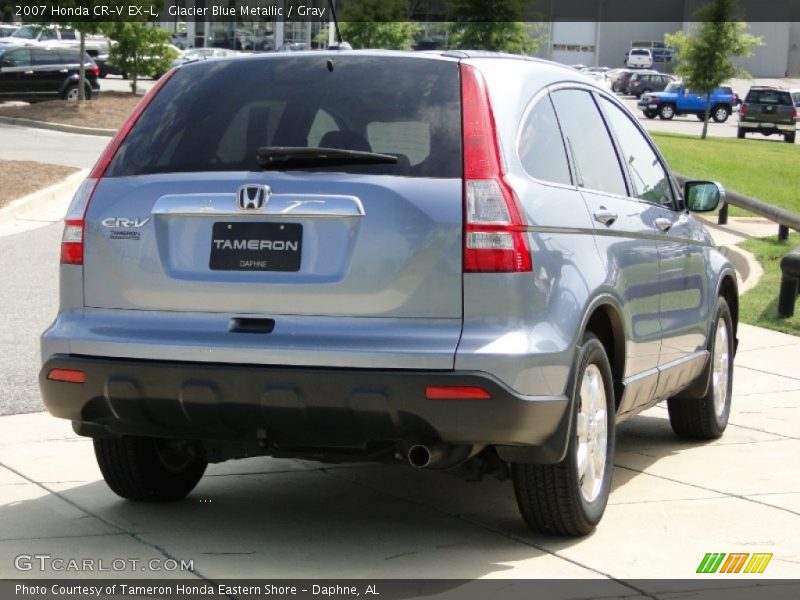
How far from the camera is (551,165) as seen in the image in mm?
5641

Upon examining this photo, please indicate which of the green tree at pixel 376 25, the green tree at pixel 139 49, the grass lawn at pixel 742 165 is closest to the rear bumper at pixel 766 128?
the grass lawn at pixel 742 165

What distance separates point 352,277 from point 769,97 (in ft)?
158

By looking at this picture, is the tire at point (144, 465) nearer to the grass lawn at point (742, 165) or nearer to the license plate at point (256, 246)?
the license plate at point (256, 246)

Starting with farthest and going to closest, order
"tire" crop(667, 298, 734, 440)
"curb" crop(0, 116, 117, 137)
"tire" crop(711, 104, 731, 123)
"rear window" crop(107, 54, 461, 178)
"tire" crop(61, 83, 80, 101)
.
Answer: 1. "tire" crop(711, 104, 731, 123)
2. "tire" crop(61, 83, 80, 101)
3. "curb" crop(0, 116, 117, 137)
4. "tire" crop(667, 298, 734, 440)
5. "rear window" crop(107, 54, 461, 178)

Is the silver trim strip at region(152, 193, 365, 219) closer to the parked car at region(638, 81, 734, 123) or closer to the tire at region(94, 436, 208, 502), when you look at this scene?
the tire at region(94, 436, 208, 502)

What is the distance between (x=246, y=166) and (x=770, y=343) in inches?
281

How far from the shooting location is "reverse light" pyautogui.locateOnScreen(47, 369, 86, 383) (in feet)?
17.4

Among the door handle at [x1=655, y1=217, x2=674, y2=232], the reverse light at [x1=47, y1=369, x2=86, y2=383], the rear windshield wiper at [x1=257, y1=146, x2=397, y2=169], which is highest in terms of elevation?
the rear windshield wiper at [x1=257, y1=146, x2=397, y2=169]

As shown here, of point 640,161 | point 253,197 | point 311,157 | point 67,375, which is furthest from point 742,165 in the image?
point 67,375

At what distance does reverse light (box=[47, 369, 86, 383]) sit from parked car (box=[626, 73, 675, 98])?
67.4m

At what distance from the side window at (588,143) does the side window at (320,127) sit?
108 centimetres

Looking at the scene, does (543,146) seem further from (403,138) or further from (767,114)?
(767,114)

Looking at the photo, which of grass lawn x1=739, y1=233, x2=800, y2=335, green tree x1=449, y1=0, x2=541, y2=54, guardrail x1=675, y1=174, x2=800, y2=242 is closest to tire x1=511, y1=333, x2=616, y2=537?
grass lawn x1=739, y1=233, x2=800, y2=335

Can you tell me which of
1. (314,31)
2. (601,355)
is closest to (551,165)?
(601,355)
